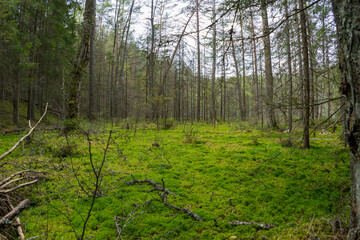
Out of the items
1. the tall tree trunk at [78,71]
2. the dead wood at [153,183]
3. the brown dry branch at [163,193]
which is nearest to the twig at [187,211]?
the brown dry branch at [163,193]

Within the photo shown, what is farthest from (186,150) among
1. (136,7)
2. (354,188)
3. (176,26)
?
(136,7)

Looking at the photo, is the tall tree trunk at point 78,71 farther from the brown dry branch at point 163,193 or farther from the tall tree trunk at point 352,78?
the tall tree trunk at point 352,78

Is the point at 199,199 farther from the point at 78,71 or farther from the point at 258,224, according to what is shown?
the point at 78,71

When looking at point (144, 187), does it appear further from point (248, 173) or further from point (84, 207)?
point (248, 173)

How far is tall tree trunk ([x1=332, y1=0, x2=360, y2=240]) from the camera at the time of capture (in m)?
1.51

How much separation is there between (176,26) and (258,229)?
300 cm

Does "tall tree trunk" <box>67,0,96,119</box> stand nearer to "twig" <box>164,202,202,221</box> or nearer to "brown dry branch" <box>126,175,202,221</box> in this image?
"brown dry branch" <box>126,175,202,221</box>

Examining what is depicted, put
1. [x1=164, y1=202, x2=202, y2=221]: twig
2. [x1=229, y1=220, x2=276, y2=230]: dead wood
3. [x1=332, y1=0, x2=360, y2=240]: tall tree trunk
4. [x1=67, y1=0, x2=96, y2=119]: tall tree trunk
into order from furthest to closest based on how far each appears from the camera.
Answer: [x1=67, y1=0, x2=96, y2=119]: tall tree trunk < [x1=164, y1=202, x2=202, y2=221]: twig < [x1=229, y1=220, x2=276, y2=230]: dead wood < [x1=332, y1=0, x2=360, y2=240]: tall tree trunk

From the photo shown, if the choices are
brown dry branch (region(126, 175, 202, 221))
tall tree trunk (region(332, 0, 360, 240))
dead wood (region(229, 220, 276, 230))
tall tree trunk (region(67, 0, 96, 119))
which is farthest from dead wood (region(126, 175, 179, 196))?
tall tree trunk (region(67, 0, 96, 119))

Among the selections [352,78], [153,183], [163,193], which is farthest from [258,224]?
[352,78]

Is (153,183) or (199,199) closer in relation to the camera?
(199,199)

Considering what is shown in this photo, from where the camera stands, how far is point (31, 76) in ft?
38.8

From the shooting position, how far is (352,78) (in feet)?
5.06

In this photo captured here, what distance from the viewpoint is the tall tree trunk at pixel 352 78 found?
1.51 m
